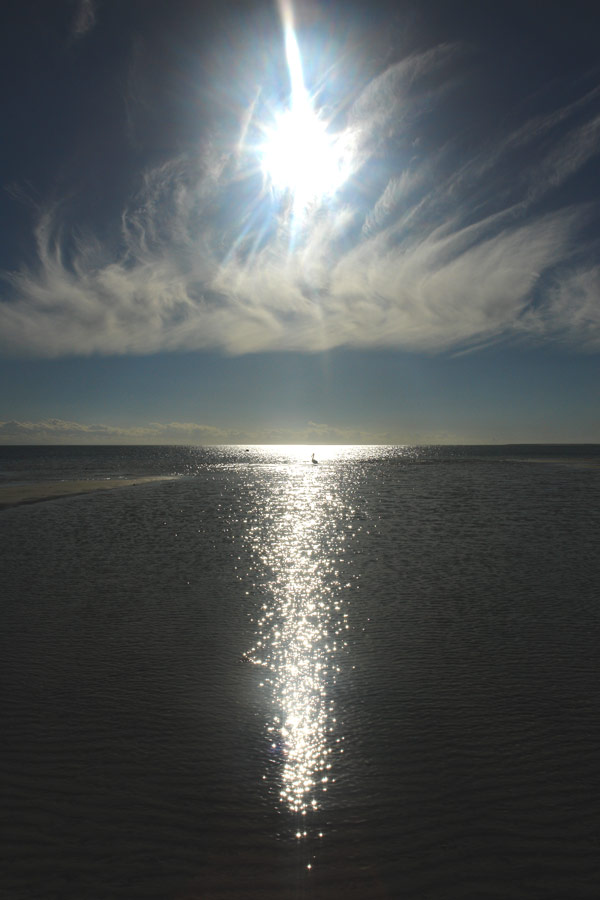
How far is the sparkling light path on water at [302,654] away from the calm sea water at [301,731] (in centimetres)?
7

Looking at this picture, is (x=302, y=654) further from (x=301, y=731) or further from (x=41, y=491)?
(x=41, y=491)

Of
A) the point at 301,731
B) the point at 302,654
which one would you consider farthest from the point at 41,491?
the point at 301,731

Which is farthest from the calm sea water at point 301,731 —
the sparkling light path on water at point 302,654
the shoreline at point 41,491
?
the shoreline at point 41,491

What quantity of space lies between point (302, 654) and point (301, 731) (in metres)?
3.48

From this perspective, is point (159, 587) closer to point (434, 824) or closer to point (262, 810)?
point (262, 810)

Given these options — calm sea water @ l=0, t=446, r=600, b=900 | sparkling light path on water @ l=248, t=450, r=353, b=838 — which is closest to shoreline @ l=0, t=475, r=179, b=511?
sparkling light path on water @ l=248, t=450, r=353, b=838

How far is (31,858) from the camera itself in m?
6.00

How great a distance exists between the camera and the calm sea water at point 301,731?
599 centimetres

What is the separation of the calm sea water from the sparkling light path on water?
65mm

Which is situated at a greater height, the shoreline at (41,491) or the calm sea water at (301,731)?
the calm sea water at (301,731)

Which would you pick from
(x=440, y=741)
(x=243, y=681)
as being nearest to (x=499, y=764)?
(x=440, y=741)

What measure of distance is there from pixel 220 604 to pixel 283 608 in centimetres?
199

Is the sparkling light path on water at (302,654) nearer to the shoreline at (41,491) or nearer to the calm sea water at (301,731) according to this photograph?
the calm sea water at (301,731)

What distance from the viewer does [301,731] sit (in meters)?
8.91
